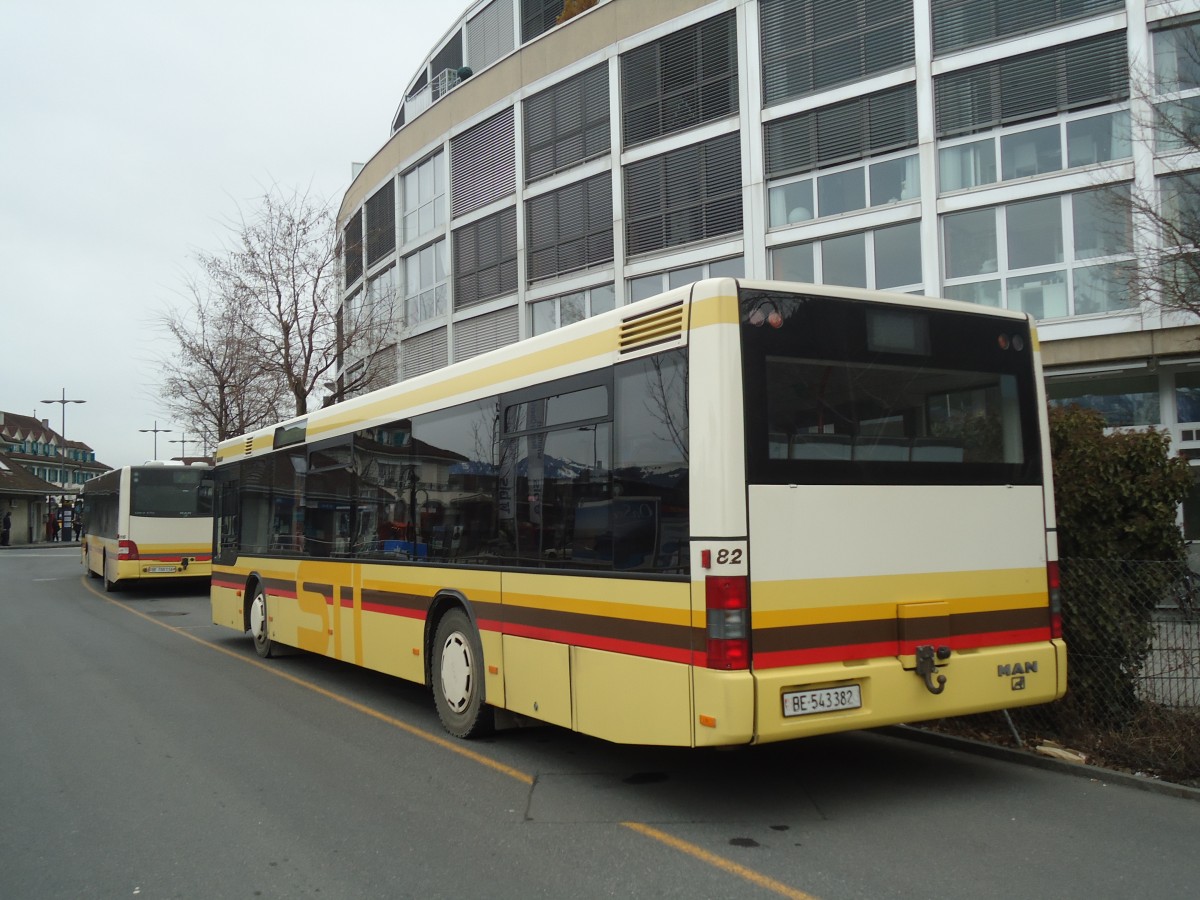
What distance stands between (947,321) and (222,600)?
1112 cm

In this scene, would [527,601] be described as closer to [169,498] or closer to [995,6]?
[995,6]

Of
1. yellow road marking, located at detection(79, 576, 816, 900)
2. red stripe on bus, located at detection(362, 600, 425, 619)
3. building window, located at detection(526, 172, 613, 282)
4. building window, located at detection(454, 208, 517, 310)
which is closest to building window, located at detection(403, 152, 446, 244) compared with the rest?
building window, located at detection(454, 208, 517, 310)

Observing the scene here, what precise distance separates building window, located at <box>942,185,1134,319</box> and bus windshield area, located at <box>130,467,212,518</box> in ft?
53.8

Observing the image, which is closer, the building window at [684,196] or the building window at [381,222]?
the building window at [684,196]

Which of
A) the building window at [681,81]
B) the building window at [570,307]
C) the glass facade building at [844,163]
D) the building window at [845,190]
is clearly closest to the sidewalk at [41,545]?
the glass facade building at [844,163]

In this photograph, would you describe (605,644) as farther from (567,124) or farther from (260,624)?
(567,124)

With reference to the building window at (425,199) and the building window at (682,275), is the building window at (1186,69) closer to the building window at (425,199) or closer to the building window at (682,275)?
the building window at (682,275)

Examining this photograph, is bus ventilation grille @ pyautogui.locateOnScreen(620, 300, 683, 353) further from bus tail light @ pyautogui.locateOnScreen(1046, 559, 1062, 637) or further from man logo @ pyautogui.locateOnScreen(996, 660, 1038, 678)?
bus tail light @ pyautogui.locateOnScreen(1046, 559, 1062, 637)

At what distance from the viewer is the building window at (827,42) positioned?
2038 cm

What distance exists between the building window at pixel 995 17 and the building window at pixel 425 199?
1567cm

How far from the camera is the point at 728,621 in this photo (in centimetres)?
543

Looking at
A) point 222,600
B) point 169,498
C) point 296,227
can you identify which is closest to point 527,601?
point 222,600

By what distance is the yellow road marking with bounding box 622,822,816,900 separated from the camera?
4.64 metres

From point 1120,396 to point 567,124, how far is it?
14671 mm
